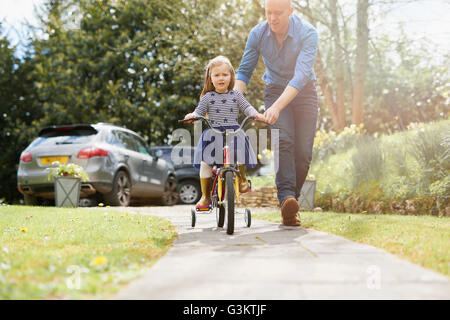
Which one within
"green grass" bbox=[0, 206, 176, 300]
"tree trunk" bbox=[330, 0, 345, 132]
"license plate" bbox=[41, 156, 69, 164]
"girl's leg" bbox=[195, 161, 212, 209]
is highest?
"tree trunk" bbox=[330, 0, 345, 132]

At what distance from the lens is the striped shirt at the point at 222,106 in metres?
4.16

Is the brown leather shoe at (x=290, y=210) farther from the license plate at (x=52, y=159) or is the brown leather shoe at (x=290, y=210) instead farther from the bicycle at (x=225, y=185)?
the license plate at (x=52, y=159)

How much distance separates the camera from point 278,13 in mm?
4062

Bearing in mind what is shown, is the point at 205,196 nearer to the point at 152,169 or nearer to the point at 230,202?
the point at 230,202

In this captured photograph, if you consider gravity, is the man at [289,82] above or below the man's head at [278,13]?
below

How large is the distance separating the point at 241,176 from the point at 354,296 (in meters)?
2.49

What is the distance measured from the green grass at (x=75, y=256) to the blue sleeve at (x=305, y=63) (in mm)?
1718

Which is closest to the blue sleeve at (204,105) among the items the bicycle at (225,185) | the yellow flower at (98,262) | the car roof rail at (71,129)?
the bicycle at (225,185)

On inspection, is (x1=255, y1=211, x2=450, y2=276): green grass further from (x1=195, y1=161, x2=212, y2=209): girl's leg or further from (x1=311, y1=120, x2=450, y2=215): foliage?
(x1=311, y1=120, x2=450, y2=215): foliage

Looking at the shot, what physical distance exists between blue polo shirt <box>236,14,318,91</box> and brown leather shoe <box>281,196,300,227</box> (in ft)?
3.32

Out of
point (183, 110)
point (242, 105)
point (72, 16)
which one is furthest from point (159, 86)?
point (242, 105)

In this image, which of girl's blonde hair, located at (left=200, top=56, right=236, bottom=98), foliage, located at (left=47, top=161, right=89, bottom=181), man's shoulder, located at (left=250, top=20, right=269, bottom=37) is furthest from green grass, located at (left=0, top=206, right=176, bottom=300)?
foliage, located at (left=47, top=161, right=89, bottom=181)

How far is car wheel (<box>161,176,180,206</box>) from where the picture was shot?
34.6 feet

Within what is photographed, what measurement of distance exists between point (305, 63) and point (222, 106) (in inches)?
33.3
